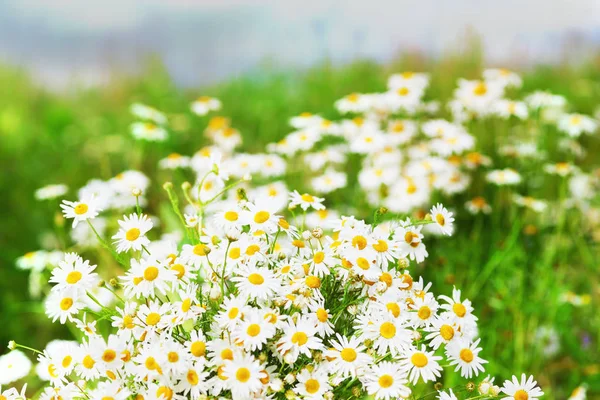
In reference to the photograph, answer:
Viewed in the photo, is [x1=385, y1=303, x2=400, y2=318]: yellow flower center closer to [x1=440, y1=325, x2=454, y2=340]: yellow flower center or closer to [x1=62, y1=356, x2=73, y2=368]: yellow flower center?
[x1=440, y1=325, x2=454, y2=340]: yellow flower center

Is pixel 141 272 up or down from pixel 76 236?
up

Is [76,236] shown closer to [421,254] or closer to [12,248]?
[12,248]

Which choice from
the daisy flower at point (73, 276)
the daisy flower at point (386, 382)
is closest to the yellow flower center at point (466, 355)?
the daisy flower at point (386, 382)

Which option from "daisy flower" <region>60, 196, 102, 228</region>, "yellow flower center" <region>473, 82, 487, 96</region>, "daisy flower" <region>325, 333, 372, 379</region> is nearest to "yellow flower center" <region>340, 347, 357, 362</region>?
"daisy flower" <region>325, 333, 372, 379</region>

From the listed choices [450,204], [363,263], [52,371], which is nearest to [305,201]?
[363,263]

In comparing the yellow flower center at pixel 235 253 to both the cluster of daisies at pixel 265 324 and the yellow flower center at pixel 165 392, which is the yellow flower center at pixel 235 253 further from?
the yellow flower center at pixel 165 392

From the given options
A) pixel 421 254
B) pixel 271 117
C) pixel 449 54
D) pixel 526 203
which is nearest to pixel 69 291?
pixel 421 254
